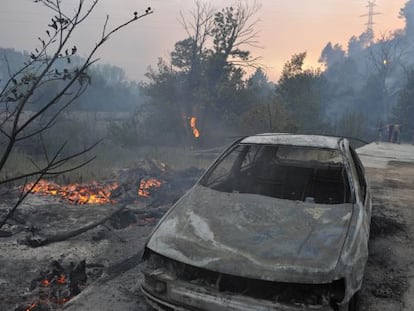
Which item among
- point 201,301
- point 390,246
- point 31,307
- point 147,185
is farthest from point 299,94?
point 201,301

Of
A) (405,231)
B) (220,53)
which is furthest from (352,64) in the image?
(405,231)

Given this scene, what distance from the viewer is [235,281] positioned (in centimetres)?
294

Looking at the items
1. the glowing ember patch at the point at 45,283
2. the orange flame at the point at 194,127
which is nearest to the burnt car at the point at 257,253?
the glowing ember patch at the point at 45,283

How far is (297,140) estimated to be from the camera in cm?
468

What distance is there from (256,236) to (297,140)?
1858 millimetres

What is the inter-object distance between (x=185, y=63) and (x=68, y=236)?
2609cm

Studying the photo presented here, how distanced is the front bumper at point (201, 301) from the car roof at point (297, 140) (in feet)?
→ 7.40

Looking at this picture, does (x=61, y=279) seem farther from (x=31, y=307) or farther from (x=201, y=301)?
(x=201, y=301)

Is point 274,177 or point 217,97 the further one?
point 217,97

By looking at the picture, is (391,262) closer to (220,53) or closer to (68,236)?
(68,236)

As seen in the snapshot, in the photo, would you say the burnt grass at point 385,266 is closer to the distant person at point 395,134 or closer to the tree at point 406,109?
the distant person at point 395,134

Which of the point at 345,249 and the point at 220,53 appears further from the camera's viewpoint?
the point at 220,53

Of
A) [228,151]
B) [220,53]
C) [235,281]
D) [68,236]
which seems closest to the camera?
[235,281]

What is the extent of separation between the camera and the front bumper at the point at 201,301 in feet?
8.91
